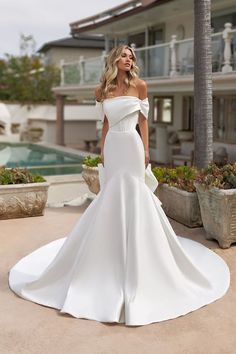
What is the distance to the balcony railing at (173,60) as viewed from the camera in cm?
1286

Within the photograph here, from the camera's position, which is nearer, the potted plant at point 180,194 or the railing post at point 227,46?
the potted plant at point 180,194

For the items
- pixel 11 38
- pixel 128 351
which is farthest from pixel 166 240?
pixel 11 38

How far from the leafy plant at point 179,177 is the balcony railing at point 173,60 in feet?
18.7

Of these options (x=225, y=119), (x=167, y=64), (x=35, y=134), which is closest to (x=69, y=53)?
(x=35, y=134)

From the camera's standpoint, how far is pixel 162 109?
21531mm

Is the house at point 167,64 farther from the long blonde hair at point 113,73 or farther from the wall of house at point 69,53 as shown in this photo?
the wall of house at point 69,53

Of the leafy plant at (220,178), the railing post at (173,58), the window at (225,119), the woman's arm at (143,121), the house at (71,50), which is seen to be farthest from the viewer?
the house at (71,50)

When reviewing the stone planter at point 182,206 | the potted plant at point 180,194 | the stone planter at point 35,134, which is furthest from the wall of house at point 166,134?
the stone planter at point 35,134

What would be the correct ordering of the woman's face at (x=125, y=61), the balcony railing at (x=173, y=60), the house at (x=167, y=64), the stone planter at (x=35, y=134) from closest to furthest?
the woman's face at (x=125, y=61) < the balcony railing at (x=173, y=60) < the house at (x=167, y=64) < the stone planter at (x=35, y=134)

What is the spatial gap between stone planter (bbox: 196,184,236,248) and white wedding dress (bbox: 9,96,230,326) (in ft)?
4.72

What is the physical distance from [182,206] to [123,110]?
3.38 meters

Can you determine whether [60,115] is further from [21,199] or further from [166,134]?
[21,199]

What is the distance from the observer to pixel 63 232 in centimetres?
738

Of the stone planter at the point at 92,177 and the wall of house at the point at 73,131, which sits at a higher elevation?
the wall of house at the point at 73,131
